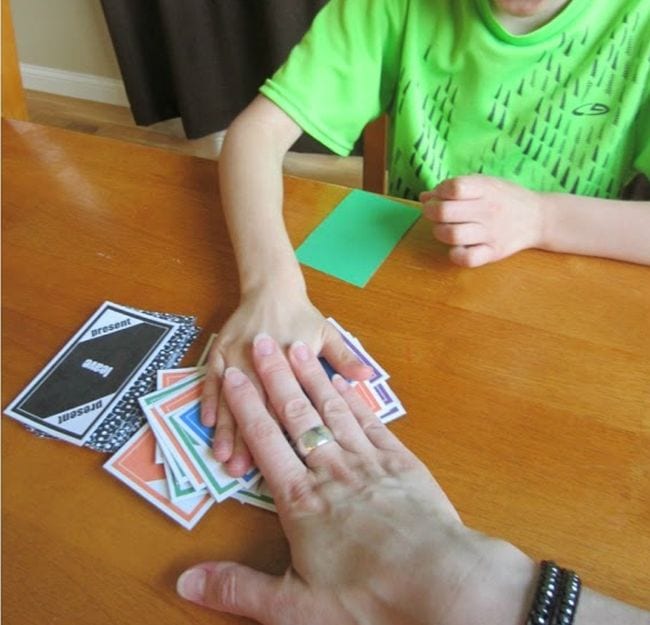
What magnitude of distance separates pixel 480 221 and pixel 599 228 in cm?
15

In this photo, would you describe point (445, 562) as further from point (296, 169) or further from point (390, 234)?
point (296, 169)

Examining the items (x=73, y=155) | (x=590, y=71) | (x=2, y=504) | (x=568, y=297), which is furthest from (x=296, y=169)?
(x=2, y=504)

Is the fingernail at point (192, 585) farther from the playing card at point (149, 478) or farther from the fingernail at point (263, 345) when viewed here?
the fingernail at point (263, 345)

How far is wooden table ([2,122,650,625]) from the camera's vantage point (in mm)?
580

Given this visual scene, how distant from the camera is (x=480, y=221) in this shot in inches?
32.0

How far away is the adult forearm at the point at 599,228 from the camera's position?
0.81 meters

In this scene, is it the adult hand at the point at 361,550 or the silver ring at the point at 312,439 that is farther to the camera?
the silver ring at the point at 312,439

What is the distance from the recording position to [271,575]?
1.85 feet

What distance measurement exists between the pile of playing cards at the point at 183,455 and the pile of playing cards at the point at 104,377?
23 mm

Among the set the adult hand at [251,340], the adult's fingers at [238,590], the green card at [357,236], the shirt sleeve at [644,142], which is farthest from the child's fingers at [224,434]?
the shirt sleeve at [644,142]

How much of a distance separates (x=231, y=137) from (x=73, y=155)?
0.27 meters

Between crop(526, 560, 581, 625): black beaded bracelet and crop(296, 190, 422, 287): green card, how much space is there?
400 mm

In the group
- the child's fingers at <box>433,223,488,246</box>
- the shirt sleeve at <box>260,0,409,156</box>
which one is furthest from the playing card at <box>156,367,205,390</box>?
the shirt sleeve at <box>260,0,409,156</box>

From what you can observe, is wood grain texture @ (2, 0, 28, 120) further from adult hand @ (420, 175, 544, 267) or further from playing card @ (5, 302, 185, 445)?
adult hand @ (420, 175, 544, 267)
